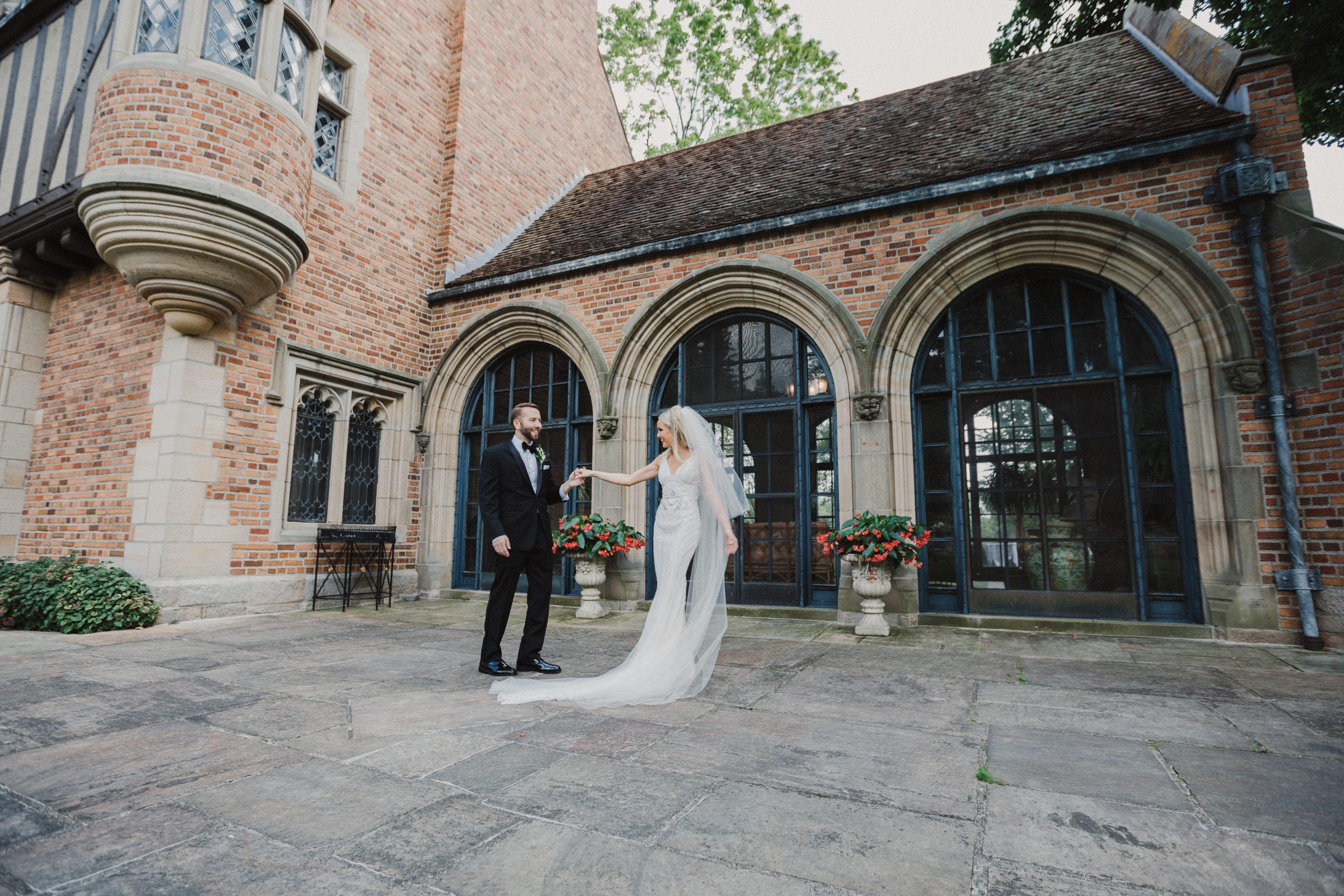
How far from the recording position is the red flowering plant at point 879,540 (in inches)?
217

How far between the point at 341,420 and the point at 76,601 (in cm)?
310

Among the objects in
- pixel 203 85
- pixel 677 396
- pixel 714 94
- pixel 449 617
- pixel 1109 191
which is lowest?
pixel 449 617

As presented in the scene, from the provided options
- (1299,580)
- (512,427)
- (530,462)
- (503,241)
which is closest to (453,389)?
(512,427)

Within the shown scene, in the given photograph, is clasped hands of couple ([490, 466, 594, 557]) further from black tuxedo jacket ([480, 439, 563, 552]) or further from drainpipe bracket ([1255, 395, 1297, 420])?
drainpipe bracket ([1255, 395, 1297, 420])

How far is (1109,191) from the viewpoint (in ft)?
19.0

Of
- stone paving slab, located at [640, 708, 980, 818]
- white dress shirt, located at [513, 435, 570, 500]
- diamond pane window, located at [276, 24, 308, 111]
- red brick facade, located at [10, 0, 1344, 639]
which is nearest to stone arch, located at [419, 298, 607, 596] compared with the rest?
red brick facade, located at [10, 0, 1344, 639]

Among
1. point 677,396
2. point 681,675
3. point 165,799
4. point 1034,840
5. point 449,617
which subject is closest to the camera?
point 1034,840

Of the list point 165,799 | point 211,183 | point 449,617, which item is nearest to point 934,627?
point 449,617

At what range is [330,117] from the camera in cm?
816

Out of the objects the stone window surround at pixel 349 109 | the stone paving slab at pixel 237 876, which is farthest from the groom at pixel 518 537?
the stone window surround at pixel 349 109

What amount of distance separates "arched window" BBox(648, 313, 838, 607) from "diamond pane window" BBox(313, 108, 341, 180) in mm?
5154

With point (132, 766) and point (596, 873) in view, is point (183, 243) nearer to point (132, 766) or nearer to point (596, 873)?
point (132, 766)

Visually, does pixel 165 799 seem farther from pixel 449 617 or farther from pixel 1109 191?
pixel 1109 191

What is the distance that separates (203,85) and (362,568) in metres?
5.29
